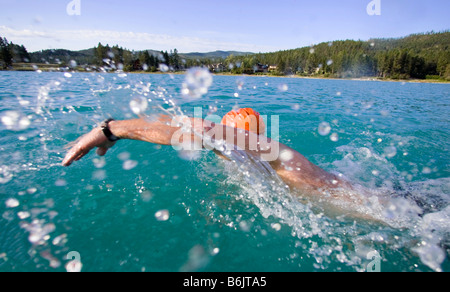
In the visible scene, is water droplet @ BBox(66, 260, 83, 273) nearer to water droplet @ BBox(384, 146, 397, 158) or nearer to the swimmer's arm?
the swimmer's arm

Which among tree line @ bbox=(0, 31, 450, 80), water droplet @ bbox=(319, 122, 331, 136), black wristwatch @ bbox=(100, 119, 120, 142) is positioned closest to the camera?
black wristwatch @ bbox=(100, 119, 120, 142)

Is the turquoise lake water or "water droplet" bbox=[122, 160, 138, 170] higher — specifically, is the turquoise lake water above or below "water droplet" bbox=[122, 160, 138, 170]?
below

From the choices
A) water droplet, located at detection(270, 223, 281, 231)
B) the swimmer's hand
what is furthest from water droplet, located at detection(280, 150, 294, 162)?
the swimmer's hand

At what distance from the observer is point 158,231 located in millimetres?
2545

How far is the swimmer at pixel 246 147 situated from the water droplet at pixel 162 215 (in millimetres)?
1012

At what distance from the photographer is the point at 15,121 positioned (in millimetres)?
7117

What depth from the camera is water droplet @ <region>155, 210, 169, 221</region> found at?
109 inches

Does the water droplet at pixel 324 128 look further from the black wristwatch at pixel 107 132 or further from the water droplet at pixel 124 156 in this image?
the black wristwatch at pixel 107 132

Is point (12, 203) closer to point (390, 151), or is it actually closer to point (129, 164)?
point (129, 164)

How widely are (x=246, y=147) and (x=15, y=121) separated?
8.88 m

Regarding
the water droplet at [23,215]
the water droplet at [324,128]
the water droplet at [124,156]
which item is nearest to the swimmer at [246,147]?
the water droplet at [23,215]

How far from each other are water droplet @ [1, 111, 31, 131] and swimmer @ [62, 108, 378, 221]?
511 centimetres
